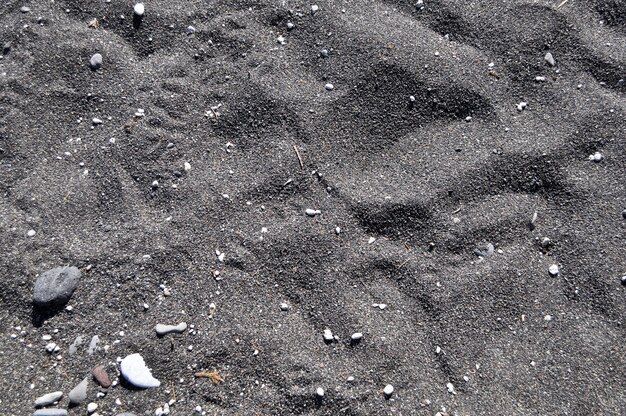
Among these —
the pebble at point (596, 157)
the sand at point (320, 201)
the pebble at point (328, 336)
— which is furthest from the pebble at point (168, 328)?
the pebble at point (596, 157)

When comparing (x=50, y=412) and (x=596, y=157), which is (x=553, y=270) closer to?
(x=596, y=157)

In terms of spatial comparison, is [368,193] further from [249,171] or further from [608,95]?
[608,95]

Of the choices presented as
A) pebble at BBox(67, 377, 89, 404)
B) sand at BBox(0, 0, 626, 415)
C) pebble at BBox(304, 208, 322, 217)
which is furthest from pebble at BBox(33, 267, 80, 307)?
pebble at BBox(304, 208, 322, 217)

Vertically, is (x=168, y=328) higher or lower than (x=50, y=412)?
higher

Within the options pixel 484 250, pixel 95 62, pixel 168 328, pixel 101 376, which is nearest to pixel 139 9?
pixel 95 62

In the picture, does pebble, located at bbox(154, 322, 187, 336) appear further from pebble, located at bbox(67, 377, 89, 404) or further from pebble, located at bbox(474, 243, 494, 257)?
pebble, located at bbox(474, 243, 494, 257)

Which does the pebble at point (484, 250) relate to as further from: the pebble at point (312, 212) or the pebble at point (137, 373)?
the pebble at point (137, 373)
